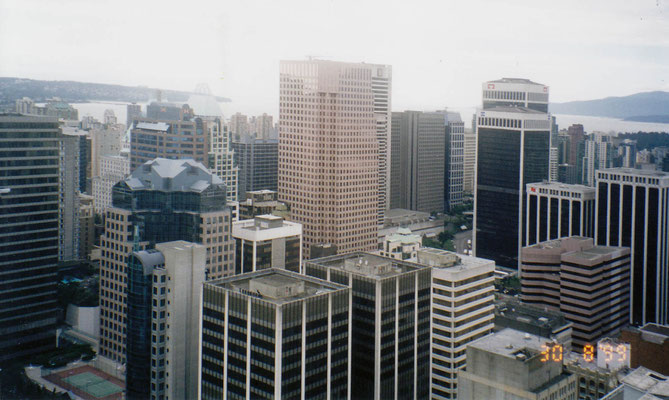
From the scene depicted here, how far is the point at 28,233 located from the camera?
17.4 m

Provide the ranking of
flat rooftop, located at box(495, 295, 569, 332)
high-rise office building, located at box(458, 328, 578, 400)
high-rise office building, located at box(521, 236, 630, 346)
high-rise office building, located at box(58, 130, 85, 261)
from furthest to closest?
high-rise office building, located at box(58, 130, 85, 261) < high-rise office building, located at box(521, 236, 630, 346) < flat rooftop, located at box(495, 295, 569, 332) < high-rise office building, located at box(458, 328, 578, 400)

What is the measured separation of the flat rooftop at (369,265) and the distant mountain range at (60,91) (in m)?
8.25

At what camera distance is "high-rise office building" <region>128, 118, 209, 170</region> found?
28.2 meters

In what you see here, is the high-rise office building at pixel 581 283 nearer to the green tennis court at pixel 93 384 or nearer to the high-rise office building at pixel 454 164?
the green tennis court at pixel 93 384

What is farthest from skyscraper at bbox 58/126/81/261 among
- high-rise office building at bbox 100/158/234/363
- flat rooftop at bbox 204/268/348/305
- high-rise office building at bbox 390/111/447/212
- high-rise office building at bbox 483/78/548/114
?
high-rise office building at bbox 390/111/447/212

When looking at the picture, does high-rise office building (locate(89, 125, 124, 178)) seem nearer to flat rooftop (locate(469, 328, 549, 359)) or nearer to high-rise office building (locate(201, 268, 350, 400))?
high-rise office building (locate(201, 268, 350, 400))

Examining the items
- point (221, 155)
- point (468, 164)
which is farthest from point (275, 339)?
point (468, 164)

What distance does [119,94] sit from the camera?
20094 mm

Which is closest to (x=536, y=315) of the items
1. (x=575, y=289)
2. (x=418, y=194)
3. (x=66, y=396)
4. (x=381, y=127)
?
(x=575, y=289)

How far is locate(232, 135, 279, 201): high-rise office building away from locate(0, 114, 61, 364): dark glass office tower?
1607 cm

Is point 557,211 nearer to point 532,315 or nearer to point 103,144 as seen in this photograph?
point 532,315

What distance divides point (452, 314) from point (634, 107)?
12781 mm

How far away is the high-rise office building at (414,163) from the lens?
132 ft

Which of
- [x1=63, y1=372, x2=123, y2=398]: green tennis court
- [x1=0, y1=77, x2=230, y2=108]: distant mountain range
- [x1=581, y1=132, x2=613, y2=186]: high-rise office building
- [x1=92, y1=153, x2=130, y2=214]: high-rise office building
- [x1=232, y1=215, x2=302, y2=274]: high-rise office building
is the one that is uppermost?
[x1=0, y1=77, x2=230, y2=108]: distant mountain range
